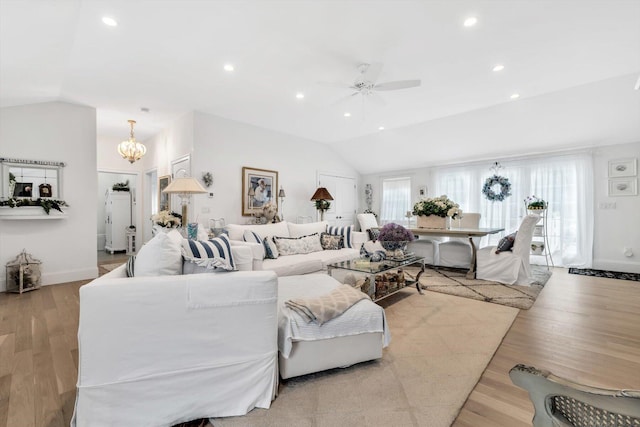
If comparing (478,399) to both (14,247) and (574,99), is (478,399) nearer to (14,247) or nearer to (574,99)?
(574,99)

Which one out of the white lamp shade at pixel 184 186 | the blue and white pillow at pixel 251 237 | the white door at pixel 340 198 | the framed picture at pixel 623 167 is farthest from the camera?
the white door at pixel 340 198

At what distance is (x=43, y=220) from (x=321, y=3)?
4.80 m

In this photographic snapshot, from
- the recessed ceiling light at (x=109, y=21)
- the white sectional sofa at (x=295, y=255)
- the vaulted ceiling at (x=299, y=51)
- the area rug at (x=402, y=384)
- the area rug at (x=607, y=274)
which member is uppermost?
the vaulted ceiling at (x=299, y=51)

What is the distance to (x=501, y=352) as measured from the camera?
2.22 meters

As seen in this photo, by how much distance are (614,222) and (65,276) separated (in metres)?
8.96

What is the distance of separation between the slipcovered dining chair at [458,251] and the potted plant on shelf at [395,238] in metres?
2.06

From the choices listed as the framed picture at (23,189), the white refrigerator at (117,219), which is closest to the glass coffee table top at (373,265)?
the framed picture at (23,189)

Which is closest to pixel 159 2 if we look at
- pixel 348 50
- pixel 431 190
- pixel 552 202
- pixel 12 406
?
pixel 348 50

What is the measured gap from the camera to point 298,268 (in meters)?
3.75

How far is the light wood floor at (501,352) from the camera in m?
1.58

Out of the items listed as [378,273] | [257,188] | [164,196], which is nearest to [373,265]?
[378,273]

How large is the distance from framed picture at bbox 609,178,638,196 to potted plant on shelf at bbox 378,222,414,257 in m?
4.25

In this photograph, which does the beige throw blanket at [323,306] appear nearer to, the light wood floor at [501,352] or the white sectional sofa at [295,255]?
the light wood floor at [501,352]

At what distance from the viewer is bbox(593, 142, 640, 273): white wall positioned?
15.6 ft
